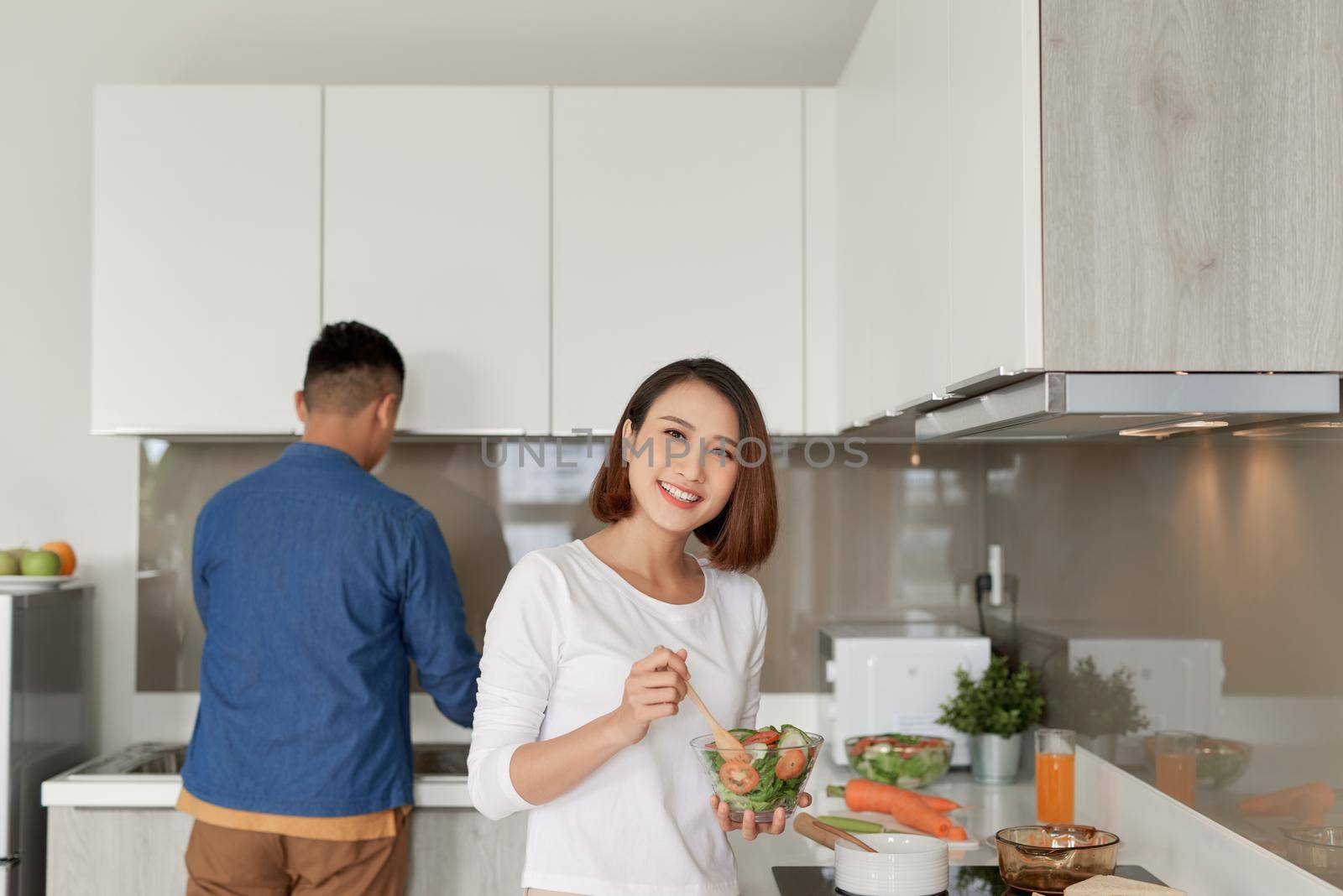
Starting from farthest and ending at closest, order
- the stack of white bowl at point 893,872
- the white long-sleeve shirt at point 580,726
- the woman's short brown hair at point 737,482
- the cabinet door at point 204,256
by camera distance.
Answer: the cabinet door at point 204,256, the stack of white bowl at point 893,872, the woman's short brown hair at point 737,482, the white long-sleeve shirt at point 580,726

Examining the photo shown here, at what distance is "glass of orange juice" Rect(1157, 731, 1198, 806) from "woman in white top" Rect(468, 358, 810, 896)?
659 mm

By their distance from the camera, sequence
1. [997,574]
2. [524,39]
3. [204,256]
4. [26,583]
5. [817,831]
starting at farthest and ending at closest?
[524,39]
[997,574]
[26,583]
[204,256]
[817,831]

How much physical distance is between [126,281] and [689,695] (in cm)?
164

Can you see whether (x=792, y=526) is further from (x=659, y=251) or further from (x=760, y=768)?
(x=760, y=768)

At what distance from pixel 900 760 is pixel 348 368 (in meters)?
1.30

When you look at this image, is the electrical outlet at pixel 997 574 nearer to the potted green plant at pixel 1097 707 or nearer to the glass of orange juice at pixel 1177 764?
the potted green plant at pixel 1097 707

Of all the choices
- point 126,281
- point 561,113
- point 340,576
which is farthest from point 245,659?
point 561,113

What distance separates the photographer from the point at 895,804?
2146 millimetres

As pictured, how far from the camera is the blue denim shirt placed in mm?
2109

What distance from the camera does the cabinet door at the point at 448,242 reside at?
8.07ft

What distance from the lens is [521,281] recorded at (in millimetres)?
2475

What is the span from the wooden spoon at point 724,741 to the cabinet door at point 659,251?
1156 millimetres

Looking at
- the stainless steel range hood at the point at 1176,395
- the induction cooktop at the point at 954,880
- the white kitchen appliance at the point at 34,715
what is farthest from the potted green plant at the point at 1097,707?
the white kitchen appliance at the point at 34,715

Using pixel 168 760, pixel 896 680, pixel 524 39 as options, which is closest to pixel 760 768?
pixel 896 680
